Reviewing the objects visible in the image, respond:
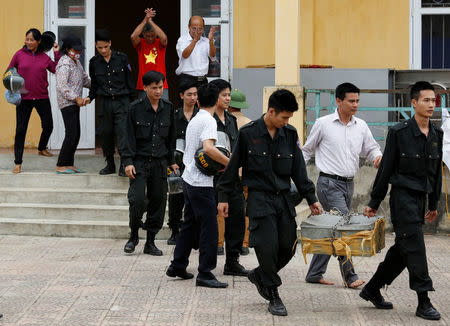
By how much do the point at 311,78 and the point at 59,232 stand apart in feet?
15.0

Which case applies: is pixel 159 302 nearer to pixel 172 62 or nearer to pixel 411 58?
pixel 411 58

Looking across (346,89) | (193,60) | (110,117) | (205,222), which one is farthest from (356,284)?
(193,60)

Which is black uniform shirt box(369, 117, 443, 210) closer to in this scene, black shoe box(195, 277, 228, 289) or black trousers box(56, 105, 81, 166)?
black shoe box(195, 277, 228, 289)

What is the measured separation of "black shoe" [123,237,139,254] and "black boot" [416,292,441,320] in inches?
139

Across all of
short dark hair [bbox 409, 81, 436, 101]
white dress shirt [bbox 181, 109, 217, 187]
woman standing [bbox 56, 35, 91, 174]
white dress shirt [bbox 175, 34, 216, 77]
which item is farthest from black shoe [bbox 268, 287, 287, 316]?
white dress shirt [bbox 175, 34, 216, 77]

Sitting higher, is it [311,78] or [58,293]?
[311,78]

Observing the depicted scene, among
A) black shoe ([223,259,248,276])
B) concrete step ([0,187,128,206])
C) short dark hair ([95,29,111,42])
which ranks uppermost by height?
short dark hair ([95,29,111,42])

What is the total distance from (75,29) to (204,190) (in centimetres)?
605

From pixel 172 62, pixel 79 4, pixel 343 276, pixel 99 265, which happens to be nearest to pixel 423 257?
pixel 343 276

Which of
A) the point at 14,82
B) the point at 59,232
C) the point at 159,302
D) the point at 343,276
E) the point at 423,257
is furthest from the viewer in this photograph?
the point at 14,82

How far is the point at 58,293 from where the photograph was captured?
7.57 metres

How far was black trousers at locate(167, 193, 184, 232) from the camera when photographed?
383 inches

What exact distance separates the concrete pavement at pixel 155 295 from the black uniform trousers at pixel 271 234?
0.36 m

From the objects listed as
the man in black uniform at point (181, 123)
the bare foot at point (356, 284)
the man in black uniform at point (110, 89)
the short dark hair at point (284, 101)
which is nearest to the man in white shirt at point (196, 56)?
the man in black uniform at point (110, 89)
